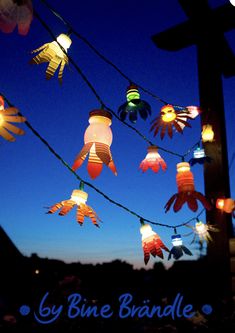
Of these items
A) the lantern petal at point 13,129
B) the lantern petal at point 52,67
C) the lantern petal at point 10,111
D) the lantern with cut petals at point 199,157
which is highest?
the lantern with cut petals at point 199,157

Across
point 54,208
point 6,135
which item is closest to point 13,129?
point 6,135

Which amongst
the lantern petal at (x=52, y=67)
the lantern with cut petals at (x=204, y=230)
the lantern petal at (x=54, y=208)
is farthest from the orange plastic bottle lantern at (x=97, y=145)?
the lantern with cut petals at (x=204, y=230)

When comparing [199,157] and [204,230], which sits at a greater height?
[199,157]

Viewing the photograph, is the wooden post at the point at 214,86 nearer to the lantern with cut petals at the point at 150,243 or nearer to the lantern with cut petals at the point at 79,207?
the lantern with cut petals at the point at 150,243

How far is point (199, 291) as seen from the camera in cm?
368

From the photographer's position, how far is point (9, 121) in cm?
156

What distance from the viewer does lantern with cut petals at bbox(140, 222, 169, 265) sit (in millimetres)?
2673

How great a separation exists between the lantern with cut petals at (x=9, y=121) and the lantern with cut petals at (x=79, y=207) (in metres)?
0.92

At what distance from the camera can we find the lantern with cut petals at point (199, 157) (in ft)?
13.0

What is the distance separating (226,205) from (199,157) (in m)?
0.68

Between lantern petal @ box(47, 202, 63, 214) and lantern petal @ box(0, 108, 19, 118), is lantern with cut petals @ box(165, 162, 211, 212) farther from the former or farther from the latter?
lantern petal @ box(0, 108, 19, 118)

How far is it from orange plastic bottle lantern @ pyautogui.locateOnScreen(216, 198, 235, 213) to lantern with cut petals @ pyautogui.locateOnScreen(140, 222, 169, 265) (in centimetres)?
127

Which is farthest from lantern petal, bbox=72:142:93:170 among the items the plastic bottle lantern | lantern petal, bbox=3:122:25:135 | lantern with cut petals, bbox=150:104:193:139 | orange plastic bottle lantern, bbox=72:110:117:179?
the plastic bottle lantern

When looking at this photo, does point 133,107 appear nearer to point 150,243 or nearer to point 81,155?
point 150,243
